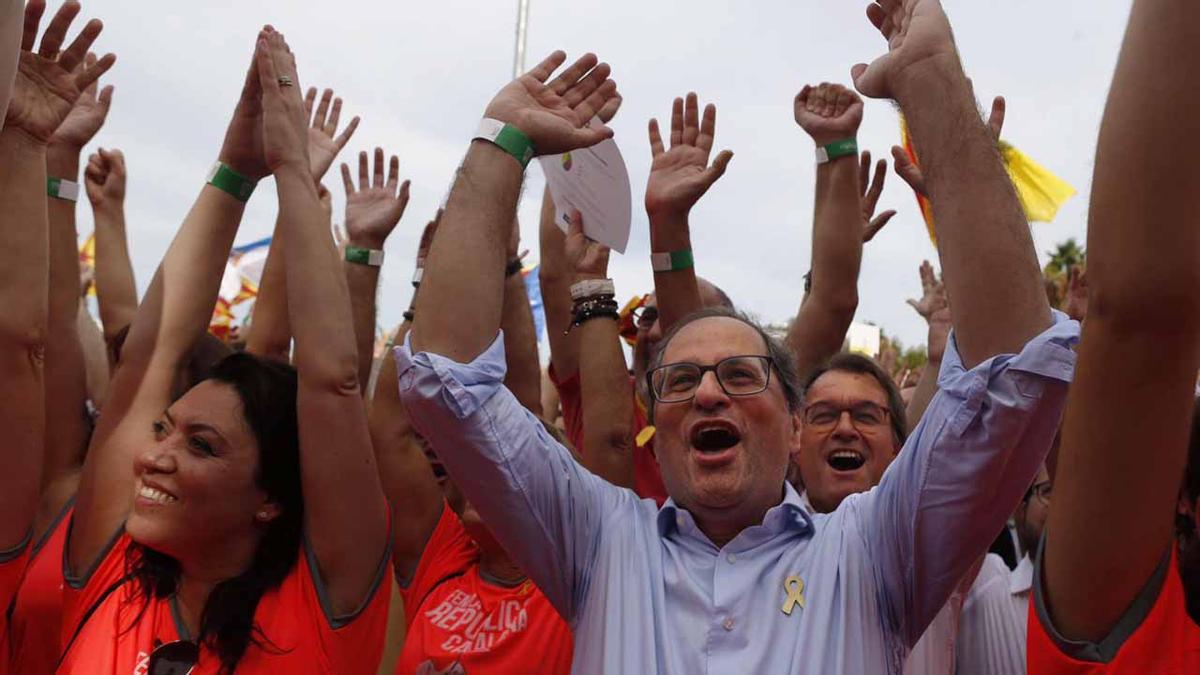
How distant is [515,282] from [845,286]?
1.16m

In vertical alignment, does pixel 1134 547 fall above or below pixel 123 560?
above

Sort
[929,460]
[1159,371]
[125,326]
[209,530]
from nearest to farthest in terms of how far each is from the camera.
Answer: [1159,371] → [929,460] → [209,530] → [125,326]

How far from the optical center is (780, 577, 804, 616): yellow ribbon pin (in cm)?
219

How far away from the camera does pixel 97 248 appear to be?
3924 millimetres

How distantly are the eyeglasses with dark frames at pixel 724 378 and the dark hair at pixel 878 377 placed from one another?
3.82 ft

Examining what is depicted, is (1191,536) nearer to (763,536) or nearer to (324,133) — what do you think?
(763,536)

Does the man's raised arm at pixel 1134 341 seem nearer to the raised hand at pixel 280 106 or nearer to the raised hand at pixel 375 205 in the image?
the raised hand at pixel 280 106

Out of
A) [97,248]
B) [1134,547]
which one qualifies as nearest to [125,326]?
[97,248]

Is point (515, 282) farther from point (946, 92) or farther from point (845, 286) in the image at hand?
point (946, 92)

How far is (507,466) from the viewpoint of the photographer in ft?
7.32

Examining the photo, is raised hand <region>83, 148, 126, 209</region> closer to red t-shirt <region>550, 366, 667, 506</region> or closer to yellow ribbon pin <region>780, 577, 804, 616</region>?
red t-shirt <region>550, 366, 667, 506</region>

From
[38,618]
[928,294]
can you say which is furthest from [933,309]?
[38,618]

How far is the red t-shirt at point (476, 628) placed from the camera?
294 centimetres

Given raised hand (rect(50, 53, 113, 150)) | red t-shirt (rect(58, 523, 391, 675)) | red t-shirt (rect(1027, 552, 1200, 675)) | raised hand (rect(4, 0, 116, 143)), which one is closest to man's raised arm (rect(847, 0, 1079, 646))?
red t-shirt (rect(1027, 552, 1200, 675))
